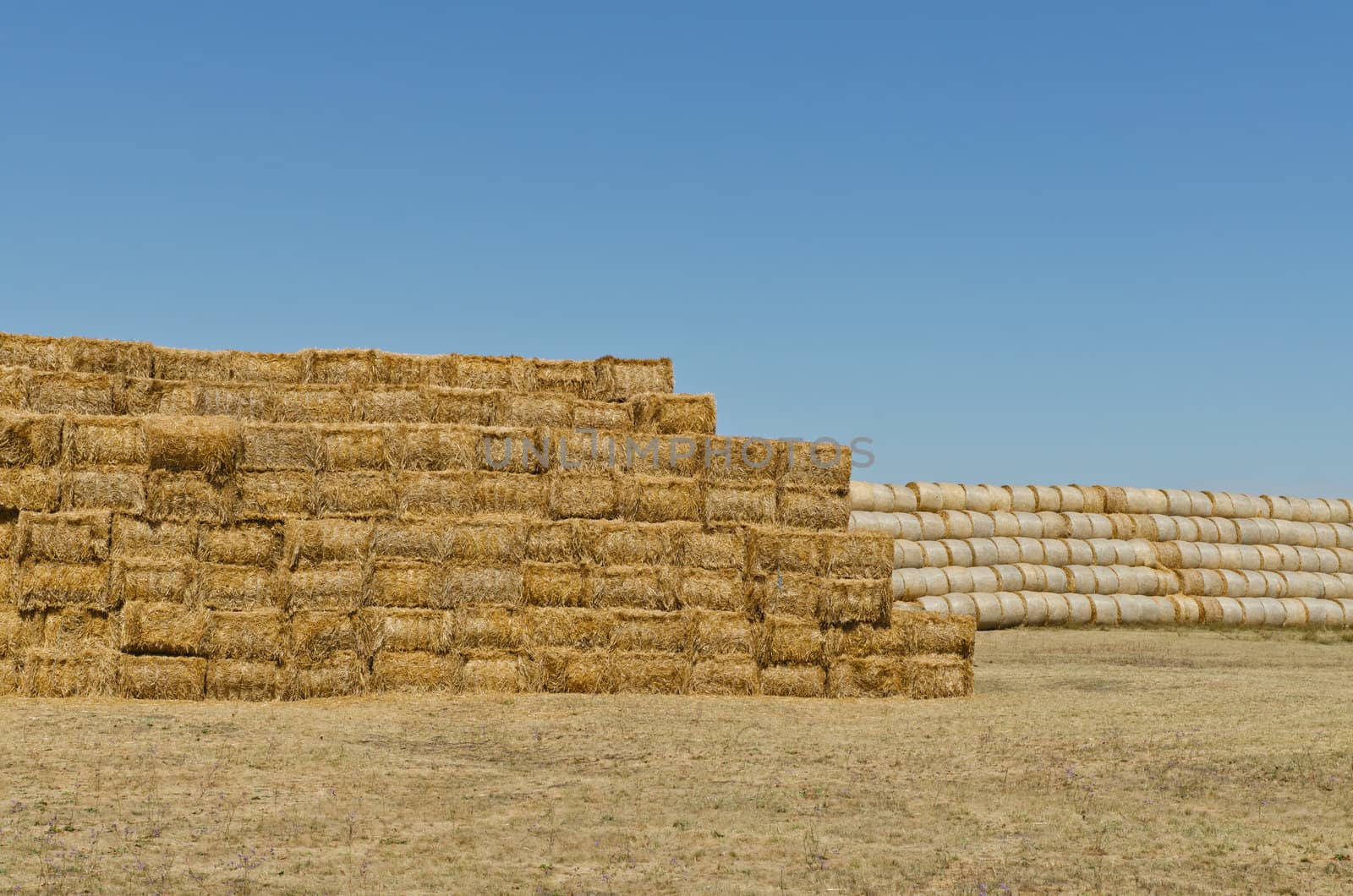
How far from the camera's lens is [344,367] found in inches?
703

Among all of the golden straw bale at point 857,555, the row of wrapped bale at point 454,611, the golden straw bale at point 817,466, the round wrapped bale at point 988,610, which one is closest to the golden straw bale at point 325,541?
the row of wrapped bale at point 454,611

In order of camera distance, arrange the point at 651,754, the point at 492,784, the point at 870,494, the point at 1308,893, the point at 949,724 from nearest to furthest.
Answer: the point at 1308,893, the point at 492,784, the point at 651,754, the point at 949,724, the point at 870,494

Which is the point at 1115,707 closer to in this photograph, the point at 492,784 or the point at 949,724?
the point at 949,724

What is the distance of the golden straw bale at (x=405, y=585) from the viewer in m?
15.0

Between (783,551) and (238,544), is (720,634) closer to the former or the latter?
(783,551)

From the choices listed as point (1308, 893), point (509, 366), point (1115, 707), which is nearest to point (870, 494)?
point (509, 366)

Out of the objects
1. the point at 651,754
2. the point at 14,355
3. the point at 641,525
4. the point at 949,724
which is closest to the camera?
the point at 651,754

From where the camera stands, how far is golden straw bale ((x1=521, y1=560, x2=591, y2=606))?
50.5ft

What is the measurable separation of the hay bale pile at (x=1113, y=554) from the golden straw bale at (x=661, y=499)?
10.9m

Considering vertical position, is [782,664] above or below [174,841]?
above

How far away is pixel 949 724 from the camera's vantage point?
529 inches

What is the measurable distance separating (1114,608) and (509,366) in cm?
1618

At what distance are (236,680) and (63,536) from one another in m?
2.47

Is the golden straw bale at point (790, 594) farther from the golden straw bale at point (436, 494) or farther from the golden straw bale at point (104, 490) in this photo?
the golden straw bale at point (104, 490)
